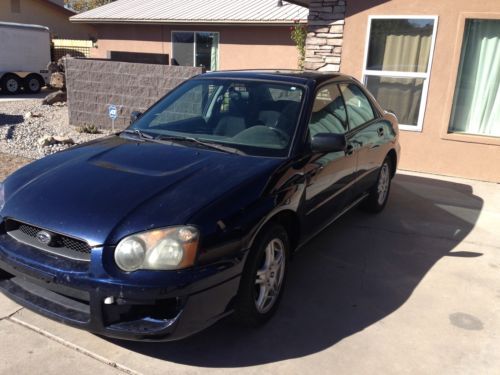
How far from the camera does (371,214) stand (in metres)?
5.93

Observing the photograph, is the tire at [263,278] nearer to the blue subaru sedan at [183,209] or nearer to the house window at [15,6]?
the blue subaru sedan at [183,209]

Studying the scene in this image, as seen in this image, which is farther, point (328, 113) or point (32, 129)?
point (32, 129)

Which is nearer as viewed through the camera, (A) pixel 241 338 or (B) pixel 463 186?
(A) pixel 241 338

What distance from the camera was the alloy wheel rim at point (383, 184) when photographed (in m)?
5.78

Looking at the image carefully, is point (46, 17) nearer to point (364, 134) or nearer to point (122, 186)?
point (364, 134)

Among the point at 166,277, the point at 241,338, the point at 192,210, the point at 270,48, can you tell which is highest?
the point at 270,48

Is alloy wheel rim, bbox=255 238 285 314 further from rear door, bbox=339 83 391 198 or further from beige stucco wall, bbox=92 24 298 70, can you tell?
beige stucco wall, bbox=92 24 298 70

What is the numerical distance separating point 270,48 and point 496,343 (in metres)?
12.5

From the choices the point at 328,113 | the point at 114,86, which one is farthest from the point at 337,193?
the point at 114,86

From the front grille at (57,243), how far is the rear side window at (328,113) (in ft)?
6.55

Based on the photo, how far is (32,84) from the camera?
20125 mm

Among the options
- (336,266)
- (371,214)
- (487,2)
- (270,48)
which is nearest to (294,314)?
(336,266)

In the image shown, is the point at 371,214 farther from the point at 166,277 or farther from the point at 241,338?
the point at 166,277

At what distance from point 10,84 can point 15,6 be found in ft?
30.9
